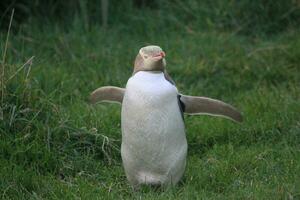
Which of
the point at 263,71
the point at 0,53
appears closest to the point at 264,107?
the point at 263,71

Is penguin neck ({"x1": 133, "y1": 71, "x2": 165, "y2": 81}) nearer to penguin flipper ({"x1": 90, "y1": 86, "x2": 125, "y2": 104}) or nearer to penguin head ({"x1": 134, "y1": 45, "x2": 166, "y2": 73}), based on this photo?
penguin head ({"x1": 134, "y1": 45, "x2": 166, "y2": 73})

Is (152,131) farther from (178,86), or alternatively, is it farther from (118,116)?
(178,86)

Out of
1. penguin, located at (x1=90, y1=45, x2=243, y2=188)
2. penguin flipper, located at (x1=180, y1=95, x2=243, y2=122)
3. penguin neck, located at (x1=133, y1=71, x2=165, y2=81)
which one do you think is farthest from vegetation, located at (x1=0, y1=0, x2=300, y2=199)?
penguin neck, located at (x1=133, y1=71, x2=165, y2=81)

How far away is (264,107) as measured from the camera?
6359mm

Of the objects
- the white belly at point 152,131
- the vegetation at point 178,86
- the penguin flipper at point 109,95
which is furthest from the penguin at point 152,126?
the penguin flipper at point 109,95

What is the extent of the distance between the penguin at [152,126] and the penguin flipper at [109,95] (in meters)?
0.29

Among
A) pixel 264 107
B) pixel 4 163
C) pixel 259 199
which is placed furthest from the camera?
pixel 264 107

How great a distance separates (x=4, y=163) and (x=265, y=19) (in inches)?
151

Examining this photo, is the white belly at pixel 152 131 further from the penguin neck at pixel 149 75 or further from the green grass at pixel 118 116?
the green grass at pixel 118 116

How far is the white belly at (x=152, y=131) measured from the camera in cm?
470

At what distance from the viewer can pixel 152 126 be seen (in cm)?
473

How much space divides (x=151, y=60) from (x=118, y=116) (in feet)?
4.70

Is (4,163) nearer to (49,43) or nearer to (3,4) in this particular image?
(49,43)

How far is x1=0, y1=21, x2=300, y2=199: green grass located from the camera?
4.99 meters
